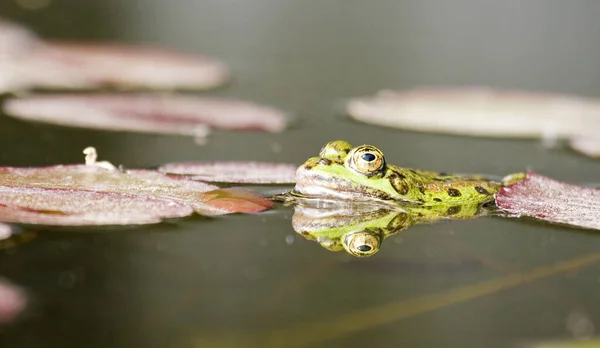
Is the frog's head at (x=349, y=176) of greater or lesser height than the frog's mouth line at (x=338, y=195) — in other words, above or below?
above

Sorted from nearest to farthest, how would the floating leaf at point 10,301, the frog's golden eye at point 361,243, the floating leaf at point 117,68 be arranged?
the floating leaf at point 10,301, the frog's golden eye at point 361,243, the floating leaf at point 117,68

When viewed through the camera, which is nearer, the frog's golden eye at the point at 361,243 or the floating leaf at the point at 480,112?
the frog's golden eye at the point at 361,243

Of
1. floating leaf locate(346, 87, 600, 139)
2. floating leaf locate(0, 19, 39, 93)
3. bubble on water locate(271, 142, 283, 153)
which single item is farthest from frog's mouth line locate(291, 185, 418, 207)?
floating leaf locate(0, 19, 39, 93)

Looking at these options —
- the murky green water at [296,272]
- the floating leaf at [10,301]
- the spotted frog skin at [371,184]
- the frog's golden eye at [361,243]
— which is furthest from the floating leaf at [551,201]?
the floating leaf at [10,301]

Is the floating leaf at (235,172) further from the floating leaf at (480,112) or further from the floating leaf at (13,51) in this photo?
the floating leaf at (13,51)

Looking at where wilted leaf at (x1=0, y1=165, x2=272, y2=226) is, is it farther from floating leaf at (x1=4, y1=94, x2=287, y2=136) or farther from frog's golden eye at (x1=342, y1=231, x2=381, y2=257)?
floating leaf at (x1=4, y1=94, x2=287, y2=136)

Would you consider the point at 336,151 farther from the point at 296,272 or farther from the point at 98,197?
the point at 98,197
